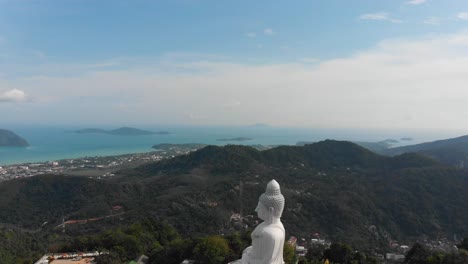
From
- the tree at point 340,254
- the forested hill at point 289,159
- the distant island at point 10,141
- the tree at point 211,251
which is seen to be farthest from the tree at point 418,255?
the distant island at point 10,141

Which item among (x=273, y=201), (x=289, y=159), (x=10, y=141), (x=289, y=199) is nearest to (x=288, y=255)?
(x=273, y=201)

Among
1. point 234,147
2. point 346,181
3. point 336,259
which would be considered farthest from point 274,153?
point 336,259

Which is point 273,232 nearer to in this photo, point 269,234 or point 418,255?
point 269,234

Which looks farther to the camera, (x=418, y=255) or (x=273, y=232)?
(x=418, y=255)

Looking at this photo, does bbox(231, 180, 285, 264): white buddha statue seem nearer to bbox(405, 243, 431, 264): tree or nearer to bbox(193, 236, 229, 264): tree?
bbox(193, 236, 229, 264): tree

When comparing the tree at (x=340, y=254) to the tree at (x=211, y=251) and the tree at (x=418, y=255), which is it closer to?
the tree at (x=418, y=255)

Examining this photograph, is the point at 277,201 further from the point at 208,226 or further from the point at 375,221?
the point at 375,221

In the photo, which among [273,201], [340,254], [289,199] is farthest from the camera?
[289,199]
